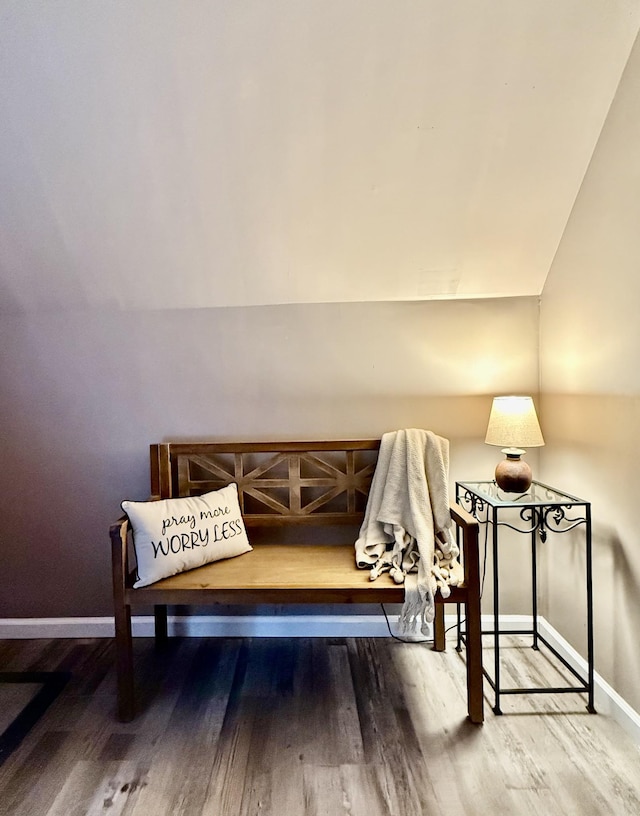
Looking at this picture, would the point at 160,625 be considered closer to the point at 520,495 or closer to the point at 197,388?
the point at 197,388

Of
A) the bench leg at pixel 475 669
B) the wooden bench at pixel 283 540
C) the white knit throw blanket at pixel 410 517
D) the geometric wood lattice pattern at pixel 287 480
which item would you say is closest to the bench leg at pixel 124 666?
the wooden bench at pixel 283 540

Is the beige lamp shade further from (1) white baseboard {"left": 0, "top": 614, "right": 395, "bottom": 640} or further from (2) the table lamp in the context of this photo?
(1) white baseboard {"left": 0, "top": 614, "right": 395, "bottom": 640}

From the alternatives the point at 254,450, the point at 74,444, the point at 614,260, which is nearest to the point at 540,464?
the point at 614,260

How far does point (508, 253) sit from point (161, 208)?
4.70 ft

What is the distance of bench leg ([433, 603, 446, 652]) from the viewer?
1968mm

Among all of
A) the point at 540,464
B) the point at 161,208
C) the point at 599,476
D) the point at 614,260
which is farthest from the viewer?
the point at 540,464

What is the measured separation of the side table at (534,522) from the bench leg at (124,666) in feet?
4.19

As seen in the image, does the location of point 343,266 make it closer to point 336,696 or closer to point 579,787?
point 336,696

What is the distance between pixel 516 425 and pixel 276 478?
1.06m

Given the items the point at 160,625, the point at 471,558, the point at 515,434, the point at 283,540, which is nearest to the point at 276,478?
the point at 283,540

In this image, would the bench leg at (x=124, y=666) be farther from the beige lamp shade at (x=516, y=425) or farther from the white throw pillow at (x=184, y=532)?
the beige lamp shade at (x=516, y=425)

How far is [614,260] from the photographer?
155cm

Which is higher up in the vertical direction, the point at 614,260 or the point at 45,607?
the point at 614,260

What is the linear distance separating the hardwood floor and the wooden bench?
0.15 metres
